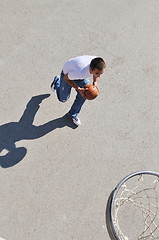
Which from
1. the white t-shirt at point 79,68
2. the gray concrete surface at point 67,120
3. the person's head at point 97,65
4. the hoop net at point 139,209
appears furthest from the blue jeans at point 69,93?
the hoop net at point 139,209

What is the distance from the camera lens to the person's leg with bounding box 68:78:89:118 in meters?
4.71

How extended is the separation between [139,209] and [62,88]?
7.28 feet

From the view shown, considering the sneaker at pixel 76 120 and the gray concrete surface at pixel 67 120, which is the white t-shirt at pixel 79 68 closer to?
the sneaker at pixel 76 120

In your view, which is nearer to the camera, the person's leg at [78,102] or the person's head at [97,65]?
the person's head at [97,65]

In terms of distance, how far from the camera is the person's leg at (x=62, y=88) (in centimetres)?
495

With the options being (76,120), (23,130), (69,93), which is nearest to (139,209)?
(76,120)

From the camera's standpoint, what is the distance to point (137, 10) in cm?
705

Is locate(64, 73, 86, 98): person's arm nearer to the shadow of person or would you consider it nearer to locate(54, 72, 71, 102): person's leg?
locate(54, 72, 71, 102): person's leg

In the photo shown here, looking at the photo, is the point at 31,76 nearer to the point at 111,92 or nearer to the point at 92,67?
the point at 111,92

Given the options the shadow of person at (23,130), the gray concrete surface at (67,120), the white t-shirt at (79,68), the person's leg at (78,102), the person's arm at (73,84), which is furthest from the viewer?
the shadow of person at (23,130)

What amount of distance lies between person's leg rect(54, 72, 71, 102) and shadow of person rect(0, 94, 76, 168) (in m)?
0.42

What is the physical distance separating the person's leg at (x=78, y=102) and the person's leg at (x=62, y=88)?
177mm

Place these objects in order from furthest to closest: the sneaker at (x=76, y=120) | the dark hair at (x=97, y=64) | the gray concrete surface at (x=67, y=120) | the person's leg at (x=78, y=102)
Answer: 1. the sneaker at (x=76, y=120)
2. the gray concrete surface at (x=67, y=120)
3. the person's leg at (x=78, y=102)
4. the dark hair at (x=97, y=64)

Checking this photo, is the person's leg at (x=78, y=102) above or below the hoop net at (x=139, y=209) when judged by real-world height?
above
